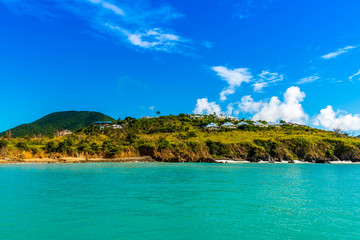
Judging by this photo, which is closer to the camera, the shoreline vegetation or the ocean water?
the ocean water

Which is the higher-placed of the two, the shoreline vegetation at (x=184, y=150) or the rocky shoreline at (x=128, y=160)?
the shoreline vegetation at (x=184, y=150)

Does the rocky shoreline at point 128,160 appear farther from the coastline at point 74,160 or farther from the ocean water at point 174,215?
the ocean water at point 174,215

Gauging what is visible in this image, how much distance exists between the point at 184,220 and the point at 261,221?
5.52 metres

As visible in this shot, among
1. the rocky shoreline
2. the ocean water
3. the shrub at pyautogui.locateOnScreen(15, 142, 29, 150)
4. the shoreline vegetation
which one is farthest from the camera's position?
the shoreline vegetation

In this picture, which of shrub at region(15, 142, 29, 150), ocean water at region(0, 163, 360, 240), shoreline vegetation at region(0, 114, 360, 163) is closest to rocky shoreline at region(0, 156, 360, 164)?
shoreline vegetation at region(0, 114, 360, 163)

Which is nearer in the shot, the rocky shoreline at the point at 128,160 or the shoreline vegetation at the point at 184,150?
the rocky shoreline at the point at 128,160

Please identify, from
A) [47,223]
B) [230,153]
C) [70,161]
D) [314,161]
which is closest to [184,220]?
[47,223]

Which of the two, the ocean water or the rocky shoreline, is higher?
the rocky shoreline

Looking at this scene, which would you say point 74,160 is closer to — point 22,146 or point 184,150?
point 22,146

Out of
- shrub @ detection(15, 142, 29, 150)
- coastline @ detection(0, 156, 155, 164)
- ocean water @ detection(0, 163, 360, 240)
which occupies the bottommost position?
ocean water @ detection(0, 163, 360, 240)

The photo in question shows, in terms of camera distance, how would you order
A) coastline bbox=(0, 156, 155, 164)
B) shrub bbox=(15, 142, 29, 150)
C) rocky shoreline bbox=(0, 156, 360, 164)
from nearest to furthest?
coastline bbox=(0, 156, 155, 164), rocky shoreline bbox=(0, 156, 360, 164), shrub bbox=(15, 142, 29, 150)

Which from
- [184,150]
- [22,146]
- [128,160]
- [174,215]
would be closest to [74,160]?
[128,160]

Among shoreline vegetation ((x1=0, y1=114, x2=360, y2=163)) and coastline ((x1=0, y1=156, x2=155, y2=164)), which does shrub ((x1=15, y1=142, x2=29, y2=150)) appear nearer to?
shoreline vegetation ((x1=0, y1=114, x2=360, y2=163))

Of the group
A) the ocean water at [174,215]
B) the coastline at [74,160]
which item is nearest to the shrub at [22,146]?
the coastline at [74,160]
